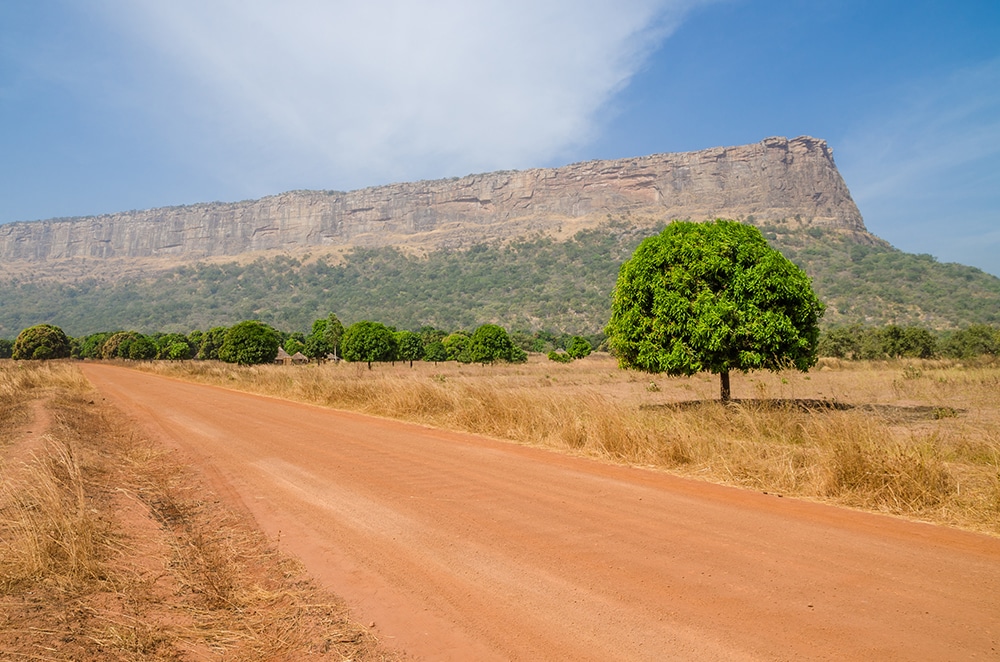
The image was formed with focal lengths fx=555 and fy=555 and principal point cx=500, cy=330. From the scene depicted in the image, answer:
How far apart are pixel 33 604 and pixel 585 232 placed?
582 feet

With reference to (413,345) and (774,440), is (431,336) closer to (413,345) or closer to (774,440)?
(413,345)

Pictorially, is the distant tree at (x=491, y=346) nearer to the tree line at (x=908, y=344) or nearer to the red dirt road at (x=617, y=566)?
the tree line at (x=908, y=344)

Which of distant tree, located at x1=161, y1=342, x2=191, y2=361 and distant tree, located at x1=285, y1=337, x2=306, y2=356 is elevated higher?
distant tree, located at x1=285, y1=337, x2=306, y2=356

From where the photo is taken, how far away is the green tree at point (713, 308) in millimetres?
14469

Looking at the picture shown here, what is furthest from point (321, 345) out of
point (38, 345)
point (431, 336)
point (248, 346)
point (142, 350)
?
point (248, 346)

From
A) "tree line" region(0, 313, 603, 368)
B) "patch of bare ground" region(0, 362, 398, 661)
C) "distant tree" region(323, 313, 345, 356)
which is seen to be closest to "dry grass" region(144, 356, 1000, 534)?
"patch of bare ground" region(0, 362, 398, 661)

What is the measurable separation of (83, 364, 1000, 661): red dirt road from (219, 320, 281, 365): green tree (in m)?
43.8

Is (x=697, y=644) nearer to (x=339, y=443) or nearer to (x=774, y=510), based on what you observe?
(x=774, y=510)

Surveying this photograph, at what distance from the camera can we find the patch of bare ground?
3061mm

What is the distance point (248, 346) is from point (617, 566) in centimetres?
4987

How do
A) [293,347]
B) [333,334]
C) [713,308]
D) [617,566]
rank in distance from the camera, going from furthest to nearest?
[293,347], [333,334], [713,308], [617,566]

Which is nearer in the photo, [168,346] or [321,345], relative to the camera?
[321,345]

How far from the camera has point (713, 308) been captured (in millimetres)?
14531

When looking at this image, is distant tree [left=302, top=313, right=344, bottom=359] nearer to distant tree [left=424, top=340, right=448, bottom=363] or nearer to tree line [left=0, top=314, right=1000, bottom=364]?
tree line [left=0, top=314, right=1000, bottom=364]
